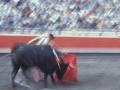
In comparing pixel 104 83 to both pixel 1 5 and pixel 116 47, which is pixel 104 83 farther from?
pixel 1 5

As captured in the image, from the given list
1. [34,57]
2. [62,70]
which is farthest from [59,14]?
[34,57]

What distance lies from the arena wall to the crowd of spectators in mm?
1577

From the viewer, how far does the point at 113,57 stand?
15.1m

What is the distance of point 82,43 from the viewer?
15.7 metres

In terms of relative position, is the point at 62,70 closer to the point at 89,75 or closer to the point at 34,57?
the point at 34,57

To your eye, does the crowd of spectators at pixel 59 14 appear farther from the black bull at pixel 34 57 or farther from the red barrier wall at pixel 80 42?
the black bull at pixel 34 57

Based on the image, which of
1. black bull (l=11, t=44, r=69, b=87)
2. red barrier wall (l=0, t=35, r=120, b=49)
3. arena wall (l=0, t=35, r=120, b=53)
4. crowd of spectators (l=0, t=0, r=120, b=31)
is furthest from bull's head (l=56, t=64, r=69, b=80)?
crowd of spectators (l=0, t=0, r=120, b=31)

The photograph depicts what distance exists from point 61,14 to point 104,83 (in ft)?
24.3

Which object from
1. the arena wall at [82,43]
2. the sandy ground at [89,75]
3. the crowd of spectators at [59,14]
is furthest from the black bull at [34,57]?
the crowd of spectators at [59,14]

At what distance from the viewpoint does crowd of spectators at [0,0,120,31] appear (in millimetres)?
17484

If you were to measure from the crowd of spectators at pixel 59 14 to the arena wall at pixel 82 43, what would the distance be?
158 cm

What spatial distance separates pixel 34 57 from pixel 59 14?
791cm

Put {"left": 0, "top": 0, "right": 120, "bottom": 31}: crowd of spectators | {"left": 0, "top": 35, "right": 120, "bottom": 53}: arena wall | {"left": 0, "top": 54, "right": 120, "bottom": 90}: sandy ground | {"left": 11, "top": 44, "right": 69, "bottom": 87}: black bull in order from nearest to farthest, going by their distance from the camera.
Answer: {"left": 11, "top": 44, "right": 69, "bottom": 87}: black bull, {"left": 0, "top": 54, "right": 120, "bottom": 90}: sandy ground, {"left": 0, "top": 35, "right": 120, "bottom": 53}: arena wall, {"left": 0, "top": 0, "right": 120, "bottom": 31}: crowd of spectators

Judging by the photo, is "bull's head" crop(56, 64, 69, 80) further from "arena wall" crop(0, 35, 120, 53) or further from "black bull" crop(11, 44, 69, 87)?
"arena wall" crop(0, 35, 120, 53)
